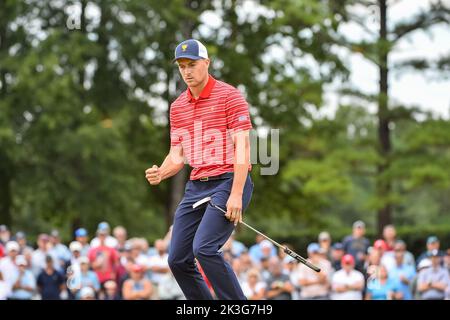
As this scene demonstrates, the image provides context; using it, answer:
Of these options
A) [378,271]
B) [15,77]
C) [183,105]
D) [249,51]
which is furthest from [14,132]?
[183,105]

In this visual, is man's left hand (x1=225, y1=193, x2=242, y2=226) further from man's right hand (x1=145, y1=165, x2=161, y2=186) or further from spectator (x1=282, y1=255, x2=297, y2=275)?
spectator (x1=282, y1=255, x2=297, y2=275)

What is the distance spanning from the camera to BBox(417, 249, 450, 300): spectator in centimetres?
1445

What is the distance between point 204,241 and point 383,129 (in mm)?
21039

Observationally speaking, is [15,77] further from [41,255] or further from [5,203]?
[41,255]

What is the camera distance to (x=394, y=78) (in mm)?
26609

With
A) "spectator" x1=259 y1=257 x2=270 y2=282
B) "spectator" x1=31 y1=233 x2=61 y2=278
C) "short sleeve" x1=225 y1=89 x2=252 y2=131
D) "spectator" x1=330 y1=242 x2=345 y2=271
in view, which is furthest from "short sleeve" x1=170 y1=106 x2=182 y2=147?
"spectator" x1=31 y1=233 x2=61 y2=278

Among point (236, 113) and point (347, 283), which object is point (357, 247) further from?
point (236, 113)

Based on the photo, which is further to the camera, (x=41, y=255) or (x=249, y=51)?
(x=249, y=51)

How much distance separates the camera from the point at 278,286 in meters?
14.4

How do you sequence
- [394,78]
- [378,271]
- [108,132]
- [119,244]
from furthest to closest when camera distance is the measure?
1. [108,132]
2. [394,78]
3. [119,244]
4. [378,271]

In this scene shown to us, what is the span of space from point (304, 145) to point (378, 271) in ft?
51.3

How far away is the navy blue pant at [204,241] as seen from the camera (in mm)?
6664

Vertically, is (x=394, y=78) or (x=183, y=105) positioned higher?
(x=394, y=78)

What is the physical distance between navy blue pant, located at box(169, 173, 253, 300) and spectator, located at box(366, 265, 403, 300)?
758 cm
